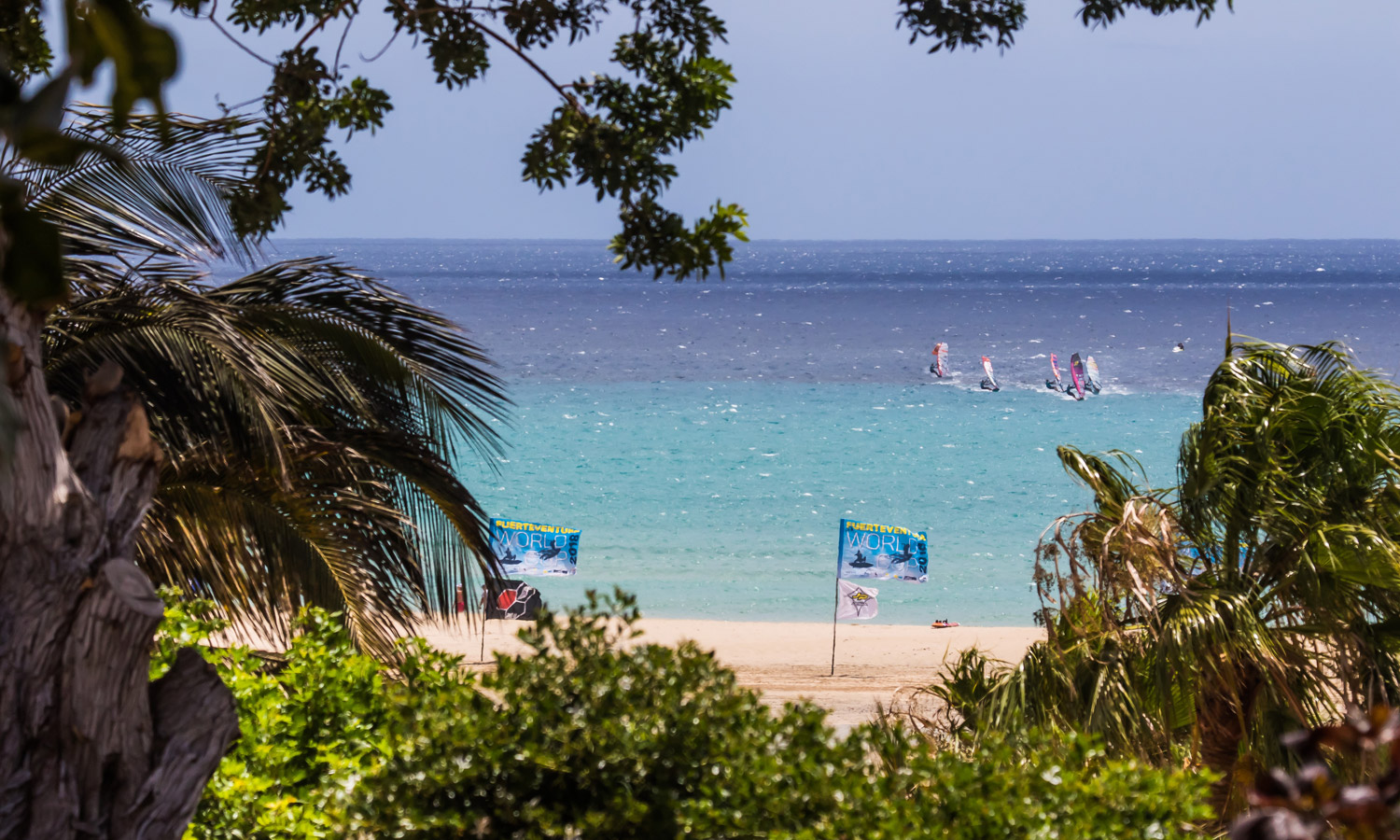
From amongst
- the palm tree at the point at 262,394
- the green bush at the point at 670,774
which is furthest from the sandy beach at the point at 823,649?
the green bush at the point at 670,774

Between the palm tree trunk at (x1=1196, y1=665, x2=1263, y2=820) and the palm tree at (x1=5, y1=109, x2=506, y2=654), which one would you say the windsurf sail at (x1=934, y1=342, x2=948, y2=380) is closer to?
the palm tree at (x1=5, y1=109, x2=506, y2=654)

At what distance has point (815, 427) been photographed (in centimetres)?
4425

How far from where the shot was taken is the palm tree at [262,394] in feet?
19.8

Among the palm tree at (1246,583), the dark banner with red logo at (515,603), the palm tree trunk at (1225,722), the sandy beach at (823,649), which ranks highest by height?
the palm tree at (1246,583)

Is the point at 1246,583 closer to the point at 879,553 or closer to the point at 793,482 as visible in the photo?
the point at 879,553

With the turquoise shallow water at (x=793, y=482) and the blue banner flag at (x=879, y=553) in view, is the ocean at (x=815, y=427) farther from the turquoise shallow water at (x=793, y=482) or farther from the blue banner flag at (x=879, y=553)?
the blue banner flag at (x=879, y=553)

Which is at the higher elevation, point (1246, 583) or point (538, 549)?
point (1246, 583)

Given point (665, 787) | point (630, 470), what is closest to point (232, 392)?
point (665, 787)

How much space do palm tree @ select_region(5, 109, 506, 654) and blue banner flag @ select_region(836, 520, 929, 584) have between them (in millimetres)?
9172

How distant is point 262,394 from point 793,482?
95.1ft

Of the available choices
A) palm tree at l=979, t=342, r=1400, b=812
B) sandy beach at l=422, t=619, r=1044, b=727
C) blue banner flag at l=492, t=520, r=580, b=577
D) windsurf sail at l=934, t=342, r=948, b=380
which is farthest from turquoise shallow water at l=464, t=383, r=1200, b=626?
palm tree at l=979, t=342, r=1400, b=812

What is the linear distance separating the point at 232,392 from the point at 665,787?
3.66 meters

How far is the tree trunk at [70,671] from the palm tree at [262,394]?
6.24ft

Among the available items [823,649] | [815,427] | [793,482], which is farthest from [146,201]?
[815,427]
